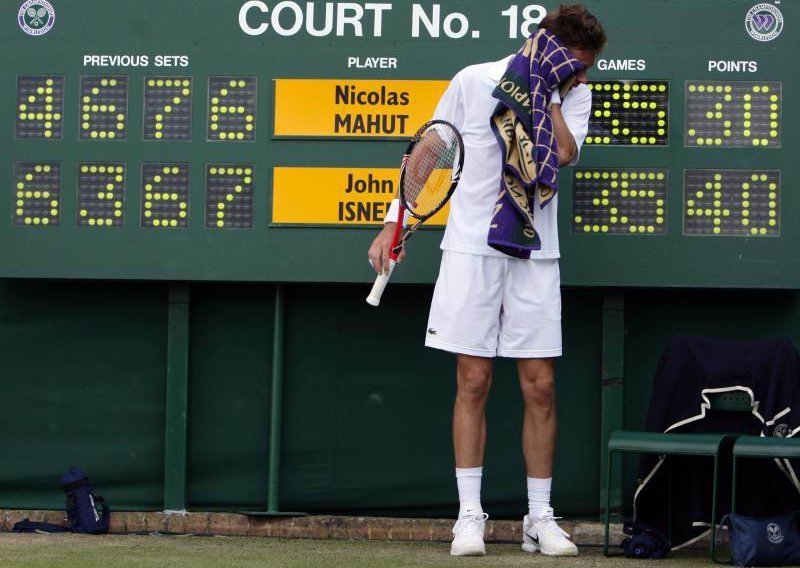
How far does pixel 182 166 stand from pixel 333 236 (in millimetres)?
779

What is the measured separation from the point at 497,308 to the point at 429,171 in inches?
24.4

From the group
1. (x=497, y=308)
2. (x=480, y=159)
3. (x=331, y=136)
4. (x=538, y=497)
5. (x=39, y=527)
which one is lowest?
(x=39, y=527)

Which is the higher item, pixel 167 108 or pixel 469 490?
pixel 167 108

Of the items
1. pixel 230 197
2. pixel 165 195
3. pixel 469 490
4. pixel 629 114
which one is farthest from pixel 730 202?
pixel 165 195

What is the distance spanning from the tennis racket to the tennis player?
2.8 inches

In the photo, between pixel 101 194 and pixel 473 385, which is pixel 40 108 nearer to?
pixel 101 194

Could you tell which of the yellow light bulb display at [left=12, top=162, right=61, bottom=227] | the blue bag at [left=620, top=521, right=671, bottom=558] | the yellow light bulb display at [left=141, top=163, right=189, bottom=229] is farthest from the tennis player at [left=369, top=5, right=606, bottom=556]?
the yellow light bulb display at [left=12, top=162, right=61, bottom=227]

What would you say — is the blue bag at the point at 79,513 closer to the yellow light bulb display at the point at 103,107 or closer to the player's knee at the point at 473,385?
the yellow light bulb display at the point at 103,107

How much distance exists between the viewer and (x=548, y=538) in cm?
586

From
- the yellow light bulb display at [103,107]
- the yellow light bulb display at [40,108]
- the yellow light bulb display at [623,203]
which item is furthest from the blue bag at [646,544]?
the yellow light bulb display at [40,108]

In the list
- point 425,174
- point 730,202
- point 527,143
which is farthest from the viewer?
point 730,202

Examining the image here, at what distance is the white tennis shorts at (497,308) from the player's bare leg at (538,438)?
0.28 ft

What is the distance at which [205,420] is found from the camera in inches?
280

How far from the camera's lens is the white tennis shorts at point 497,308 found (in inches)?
232
